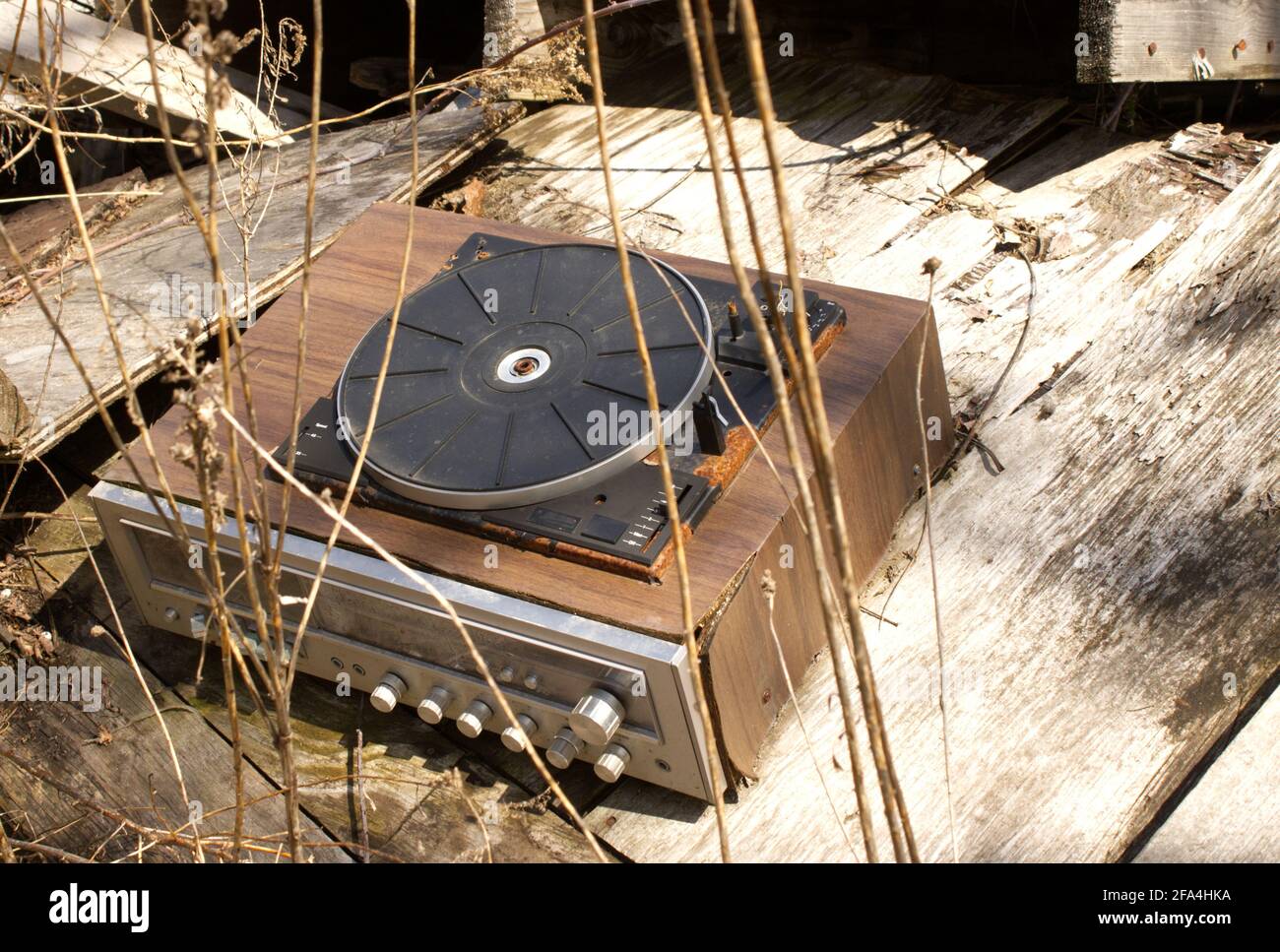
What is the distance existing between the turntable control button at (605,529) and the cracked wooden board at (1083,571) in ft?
1.42

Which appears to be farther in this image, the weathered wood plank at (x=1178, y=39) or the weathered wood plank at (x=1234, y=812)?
the weathered wood plank at (x=1178, y=39)

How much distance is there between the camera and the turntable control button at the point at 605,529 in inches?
68.5

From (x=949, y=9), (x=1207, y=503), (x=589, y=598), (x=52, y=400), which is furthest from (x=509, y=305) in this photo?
(x=949, y=9)

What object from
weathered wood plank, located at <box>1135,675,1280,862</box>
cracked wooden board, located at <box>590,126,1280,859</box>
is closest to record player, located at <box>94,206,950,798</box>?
cracked wooden board, located at <box>590,126,1280,859</box>

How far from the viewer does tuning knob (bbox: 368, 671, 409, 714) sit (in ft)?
6.31

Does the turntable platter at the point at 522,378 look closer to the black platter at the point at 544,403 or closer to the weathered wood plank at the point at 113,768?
the black platter at the point at 544,403

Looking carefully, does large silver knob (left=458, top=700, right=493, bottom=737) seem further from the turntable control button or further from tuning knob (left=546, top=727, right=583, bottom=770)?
the turntable control button

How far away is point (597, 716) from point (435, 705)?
299 mm

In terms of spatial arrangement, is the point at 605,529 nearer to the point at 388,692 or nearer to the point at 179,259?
the point at 388,692

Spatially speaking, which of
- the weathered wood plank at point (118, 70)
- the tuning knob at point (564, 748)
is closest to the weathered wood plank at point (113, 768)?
the tuning knob at point (564, 748)

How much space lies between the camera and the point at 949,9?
3430 mm

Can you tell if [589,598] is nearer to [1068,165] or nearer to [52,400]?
[52,400]

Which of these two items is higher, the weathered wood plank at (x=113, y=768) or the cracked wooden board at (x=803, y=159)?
the cracked wooden board at (x=803, y=159)

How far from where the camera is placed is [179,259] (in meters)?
2.66
